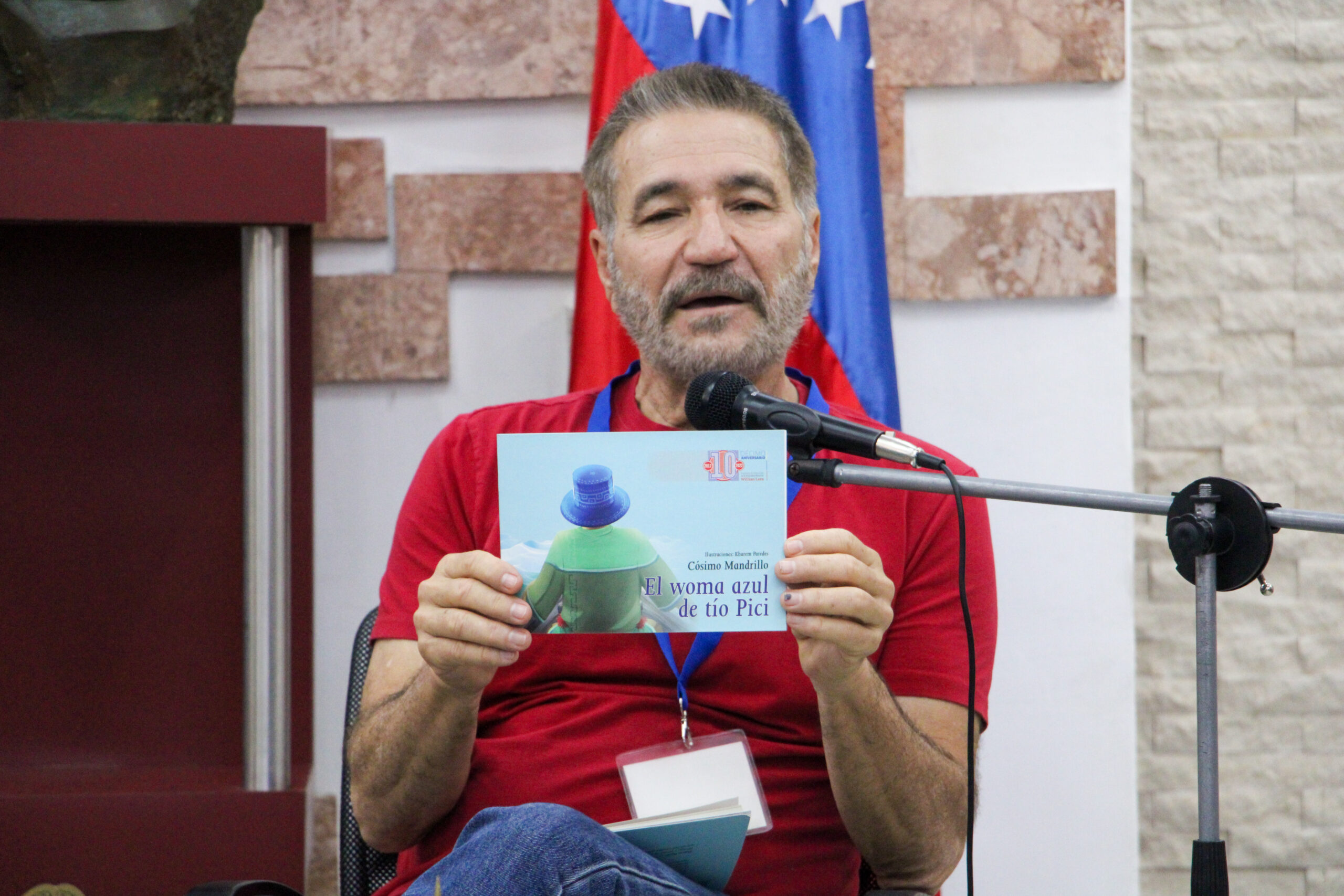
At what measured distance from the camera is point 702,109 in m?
1.56

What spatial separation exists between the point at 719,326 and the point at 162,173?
0.89 m

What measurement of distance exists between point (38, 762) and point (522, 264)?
3.97 ft

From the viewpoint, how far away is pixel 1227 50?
233 cm

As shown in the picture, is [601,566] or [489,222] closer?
[601,566]

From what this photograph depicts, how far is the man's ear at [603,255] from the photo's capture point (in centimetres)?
163

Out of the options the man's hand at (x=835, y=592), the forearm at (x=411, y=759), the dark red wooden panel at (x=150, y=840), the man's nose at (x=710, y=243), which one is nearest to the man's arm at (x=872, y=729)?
the man's hand at (x=835, y=592)

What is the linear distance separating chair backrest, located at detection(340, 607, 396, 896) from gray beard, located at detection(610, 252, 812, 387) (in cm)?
50

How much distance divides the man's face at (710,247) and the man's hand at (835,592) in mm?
465

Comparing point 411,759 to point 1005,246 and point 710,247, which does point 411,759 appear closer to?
point 710,247

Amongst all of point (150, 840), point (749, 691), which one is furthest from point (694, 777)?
point (150, 840)

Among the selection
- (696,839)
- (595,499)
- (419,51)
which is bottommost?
(696,839)

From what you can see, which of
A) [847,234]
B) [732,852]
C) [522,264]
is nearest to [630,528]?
[732,852]

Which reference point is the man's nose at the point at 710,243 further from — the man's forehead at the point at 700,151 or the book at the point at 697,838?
the book at the point at 697,838

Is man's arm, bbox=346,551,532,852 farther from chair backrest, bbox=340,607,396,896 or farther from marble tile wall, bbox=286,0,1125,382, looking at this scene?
marble tile wall, bbox=286,0,1125,382
